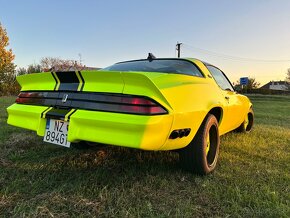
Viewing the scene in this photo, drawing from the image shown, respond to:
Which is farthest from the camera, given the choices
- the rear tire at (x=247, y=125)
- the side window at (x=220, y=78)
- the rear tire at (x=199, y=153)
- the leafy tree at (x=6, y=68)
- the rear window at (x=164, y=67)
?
the leafy tree at (x=6, y=68)

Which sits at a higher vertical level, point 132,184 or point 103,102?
point 103,102

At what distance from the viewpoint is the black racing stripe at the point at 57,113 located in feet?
8.77

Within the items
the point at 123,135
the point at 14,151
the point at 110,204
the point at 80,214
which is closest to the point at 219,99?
the point at 123,135

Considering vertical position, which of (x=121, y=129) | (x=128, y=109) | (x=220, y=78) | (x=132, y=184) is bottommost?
(x=132, y=184)

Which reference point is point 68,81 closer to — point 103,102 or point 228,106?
point 103,102

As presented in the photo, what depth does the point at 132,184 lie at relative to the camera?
2.78 m

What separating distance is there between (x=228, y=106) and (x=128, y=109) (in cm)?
197

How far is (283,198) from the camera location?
261 cm

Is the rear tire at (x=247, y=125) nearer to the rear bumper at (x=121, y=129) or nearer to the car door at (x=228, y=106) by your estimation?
the car door at (x=228, y=106)

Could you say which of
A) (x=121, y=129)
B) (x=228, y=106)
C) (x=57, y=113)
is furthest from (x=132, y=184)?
(x=228, y=106)

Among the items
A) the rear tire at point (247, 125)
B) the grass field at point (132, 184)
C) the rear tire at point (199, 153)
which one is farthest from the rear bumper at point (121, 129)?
the rear tire at point (247, 125)

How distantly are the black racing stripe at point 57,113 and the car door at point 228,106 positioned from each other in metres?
1.99

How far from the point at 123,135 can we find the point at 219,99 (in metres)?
1.63

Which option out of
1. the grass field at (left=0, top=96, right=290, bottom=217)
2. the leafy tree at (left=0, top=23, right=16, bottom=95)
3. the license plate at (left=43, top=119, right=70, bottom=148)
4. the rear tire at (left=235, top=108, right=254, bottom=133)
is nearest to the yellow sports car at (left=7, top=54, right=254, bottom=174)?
the license plate at (left=43, top=119, right=70, bottom=148)
